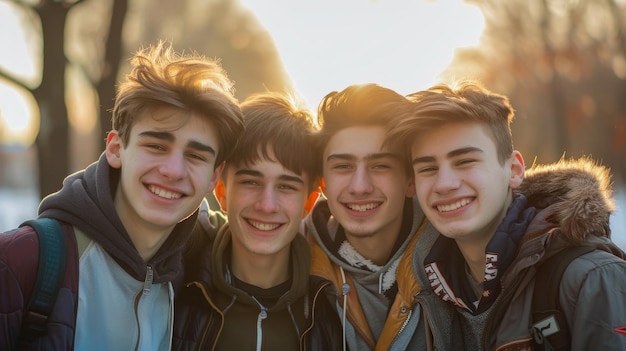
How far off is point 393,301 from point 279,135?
1.35m

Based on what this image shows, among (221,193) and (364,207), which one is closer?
(364,207)

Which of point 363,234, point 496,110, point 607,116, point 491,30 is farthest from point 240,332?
point 607,116

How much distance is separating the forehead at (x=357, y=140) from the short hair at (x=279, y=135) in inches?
7.3

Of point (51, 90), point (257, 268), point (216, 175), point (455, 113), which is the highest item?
point (51, 90)

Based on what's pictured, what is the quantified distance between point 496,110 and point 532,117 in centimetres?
2698

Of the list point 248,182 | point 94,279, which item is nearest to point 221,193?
point 248,182

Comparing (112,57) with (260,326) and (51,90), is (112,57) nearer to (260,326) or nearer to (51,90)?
(51,90)

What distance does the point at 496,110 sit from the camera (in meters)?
4.02

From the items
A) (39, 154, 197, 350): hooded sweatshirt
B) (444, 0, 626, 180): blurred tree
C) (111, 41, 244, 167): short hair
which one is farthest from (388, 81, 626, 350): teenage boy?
(444, 0, 626, 180): blurred tree

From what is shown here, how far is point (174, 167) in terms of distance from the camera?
11.8ft

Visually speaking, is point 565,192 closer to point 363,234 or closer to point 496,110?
point 496,110

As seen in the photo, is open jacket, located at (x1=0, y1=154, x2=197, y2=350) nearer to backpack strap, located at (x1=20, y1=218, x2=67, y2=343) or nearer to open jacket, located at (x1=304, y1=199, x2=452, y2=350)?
backpack strap, located at (x1=20, y1=218, x2=67, y2=343)

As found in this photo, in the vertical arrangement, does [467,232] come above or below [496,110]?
below

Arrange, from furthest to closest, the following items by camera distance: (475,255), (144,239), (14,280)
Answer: (475,255), (144,239), (14,280)
